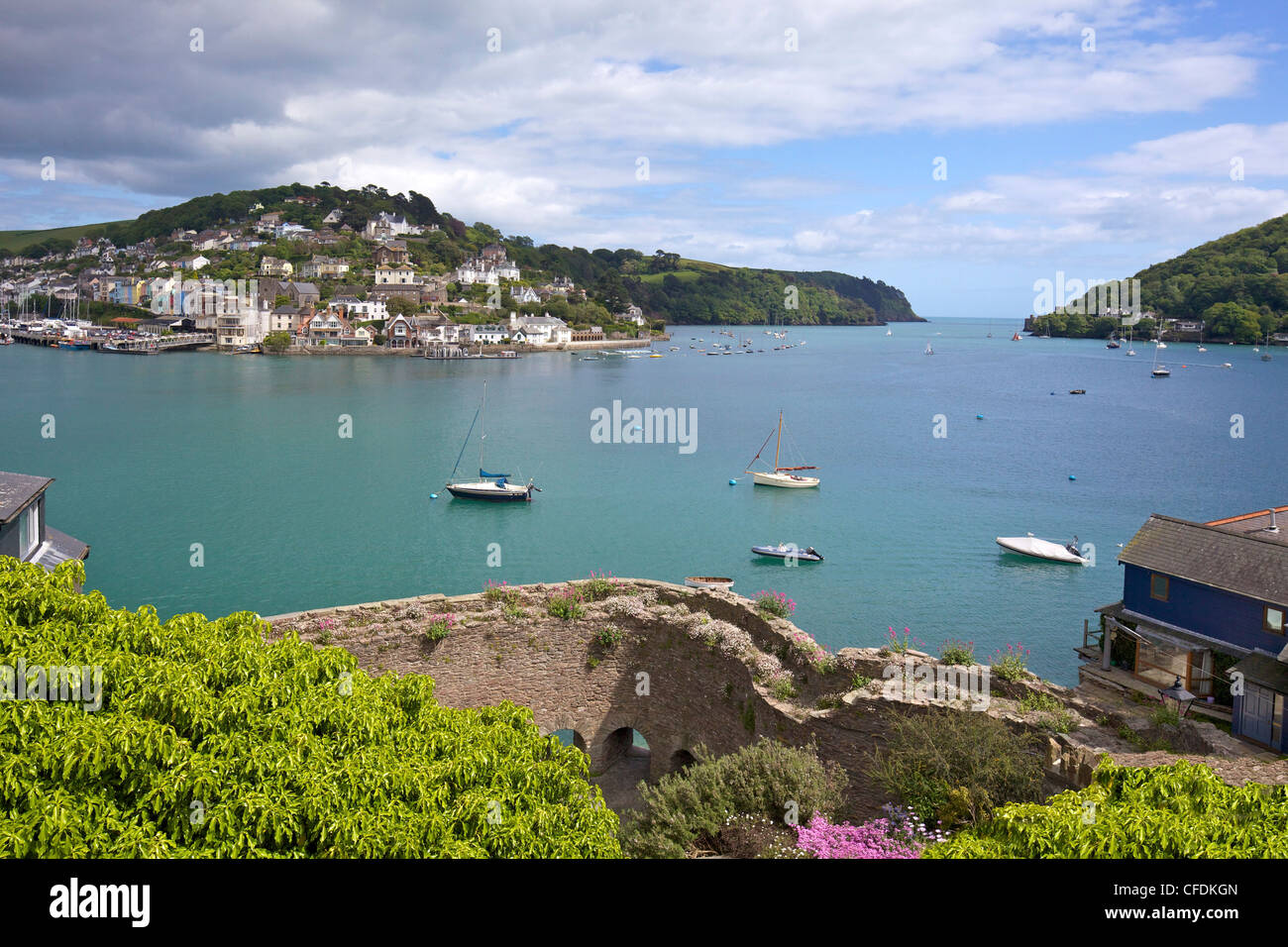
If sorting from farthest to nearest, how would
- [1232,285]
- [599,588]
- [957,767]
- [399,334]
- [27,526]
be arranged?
1. [1232,285]
2. [399,334]
3. [27,526]
4. [599,588]
5. [957,767]

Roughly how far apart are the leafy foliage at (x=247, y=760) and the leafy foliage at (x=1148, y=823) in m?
3.14

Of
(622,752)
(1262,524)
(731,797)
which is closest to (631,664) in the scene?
(622,752)

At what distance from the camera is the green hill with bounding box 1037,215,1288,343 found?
5669 inches

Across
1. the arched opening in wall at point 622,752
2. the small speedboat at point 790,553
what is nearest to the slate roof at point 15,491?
the arched opening in wall at point 622,752

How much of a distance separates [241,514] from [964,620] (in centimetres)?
3038

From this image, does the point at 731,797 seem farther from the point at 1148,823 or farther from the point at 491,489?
the point at 491,489

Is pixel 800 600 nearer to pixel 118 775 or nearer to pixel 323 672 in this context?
pixel 323 672

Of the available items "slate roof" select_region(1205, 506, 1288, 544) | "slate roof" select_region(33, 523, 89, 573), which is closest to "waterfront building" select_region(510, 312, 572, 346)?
"slate roof" select_region(33, 523, 89, 573)

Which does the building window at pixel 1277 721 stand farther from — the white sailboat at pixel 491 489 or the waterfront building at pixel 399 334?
the waterfront building at pixel 399 334

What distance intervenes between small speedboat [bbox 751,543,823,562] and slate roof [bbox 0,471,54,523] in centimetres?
2363

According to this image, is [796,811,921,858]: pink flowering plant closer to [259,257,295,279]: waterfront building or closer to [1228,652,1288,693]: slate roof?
[1228,652,1288,693]: slate roof

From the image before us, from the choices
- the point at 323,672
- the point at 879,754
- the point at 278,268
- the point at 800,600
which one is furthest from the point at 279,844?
the point at 278,268

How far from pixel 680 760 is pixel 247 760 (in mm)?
10077

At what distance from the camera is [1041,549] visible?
33.8m
